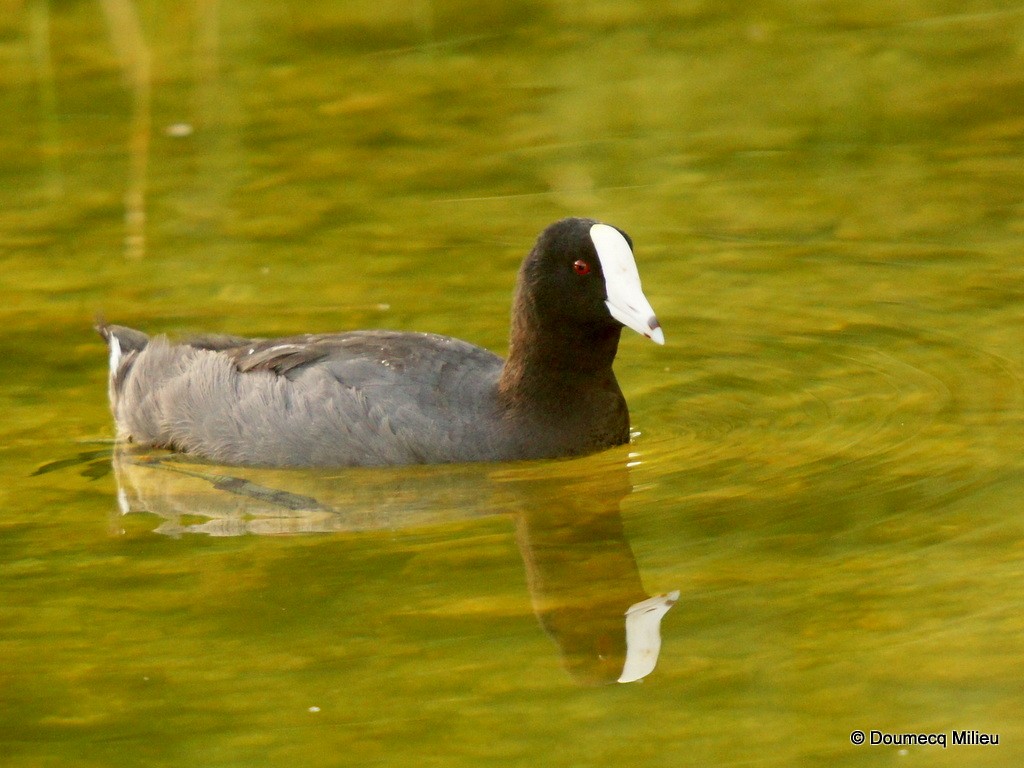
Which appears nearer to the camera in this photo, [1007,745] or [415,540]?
[1007,745]

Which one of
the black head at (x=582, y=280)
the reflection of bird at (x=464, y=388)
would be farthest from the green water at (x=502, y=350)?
the black head at (x=582, y=280)

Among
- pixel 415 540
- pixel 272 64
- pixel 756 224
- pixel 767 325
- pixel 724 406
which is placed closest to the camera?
pixel 415 540

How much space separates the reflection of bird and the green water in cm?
12

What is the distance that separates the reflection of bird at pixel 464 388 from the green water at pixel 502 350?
0.12 meters

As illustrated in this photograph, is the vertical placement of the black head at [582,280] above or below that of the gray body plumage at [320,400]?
above

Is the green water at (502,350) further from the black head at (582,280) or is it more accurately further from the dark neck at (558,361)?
the black head at (582,280)

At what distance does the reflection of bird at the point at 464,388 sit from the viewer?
20.6 ft

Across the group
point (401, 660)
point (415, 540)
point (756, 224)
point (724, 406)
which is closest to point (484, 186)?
point (756, 224)

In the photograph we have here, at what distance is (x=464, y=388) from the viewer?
6.40 m

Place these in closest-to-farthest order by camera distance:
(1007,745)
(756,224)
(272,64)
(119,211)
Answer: (1007,745) < (756,224) < (119,211) < (272,64)

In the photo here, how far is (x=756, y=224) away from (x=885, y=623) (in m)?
4.05

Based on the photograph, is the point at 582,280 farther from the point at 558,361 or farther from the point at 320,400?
the point at 320,400

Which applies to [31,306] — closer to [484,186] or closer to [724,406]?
[484,186]

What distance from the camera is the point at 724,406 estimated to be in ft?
22.0
